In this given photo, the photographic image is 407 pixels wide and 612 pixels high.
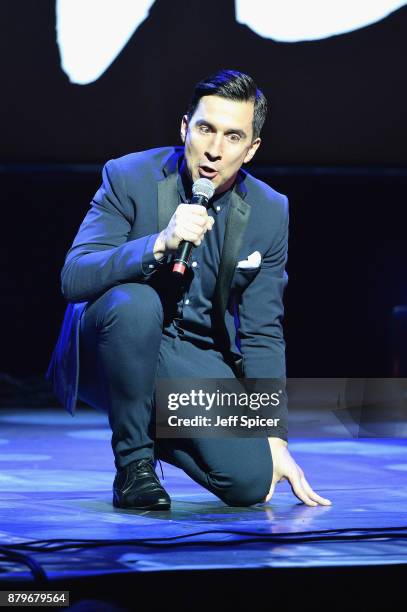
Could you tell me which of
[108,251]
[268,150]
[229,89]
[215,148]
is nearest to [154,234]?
[108,251]

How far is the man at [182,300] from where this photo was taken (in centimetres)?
198

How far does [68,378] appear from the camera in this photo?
2115 mm

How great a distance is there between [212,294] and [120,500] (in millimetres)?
485

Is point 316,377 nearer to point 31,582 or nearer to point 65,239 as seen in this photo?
point 65,239

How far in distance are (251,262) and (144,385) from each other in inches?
14.8

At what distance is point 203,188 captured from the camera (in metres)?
1.92

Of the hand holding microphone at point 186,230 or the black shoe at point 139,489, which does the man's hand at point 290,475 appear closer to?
the black shoe at point 139,489

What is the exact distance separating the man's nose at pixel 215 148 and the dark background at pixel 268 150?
6.54ft

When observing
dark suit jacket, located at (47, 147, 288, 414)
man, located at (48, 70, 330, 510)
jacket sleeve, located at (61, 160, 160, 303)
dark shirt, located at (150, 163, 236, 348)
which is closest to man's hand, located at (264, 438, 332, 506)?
man, located at (48, 70, 330, 510)

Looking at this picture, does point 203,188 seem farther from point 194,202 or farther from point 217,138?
point 217,138

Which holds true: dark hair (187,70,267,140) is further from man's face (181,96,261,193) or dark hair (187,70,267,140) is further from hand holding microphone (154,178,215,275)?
hand holding microphone (154,178,215,275)

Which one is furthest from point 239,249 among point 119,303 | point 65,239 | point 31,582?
point 65,239

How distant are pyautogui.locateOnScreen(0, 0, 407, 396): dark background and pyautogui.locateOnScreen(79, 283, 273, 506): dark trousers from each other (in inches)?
79.3

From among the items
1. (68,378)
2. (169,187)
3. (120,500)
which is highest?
(169,187)
